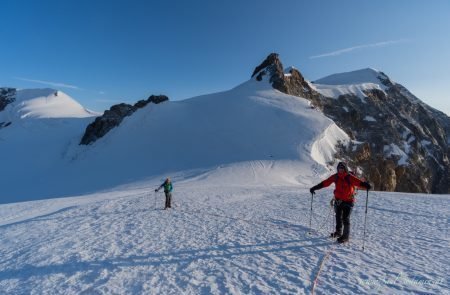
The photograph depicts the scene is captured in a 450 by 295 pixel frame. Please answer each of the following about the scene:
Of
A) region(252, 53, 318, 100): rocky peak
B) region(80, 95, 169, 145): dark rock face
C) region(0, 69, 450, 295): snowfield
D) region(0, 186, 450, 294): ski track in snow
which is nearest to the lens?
region(0, 186, 450, 294): ski track in snow

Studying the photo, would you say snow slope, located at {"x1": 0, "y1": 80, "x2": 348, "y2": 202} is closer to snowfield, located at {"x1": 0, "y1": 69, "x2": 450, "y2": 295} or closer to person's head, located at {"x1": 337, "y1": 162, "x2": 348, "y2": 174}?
snowfield, located at {"x1": 0, "y1": 69, "x2": 450, "y2": 295}

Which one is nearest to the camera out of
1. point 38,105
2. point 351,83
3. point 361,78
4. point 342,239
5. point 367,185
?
point 367,185

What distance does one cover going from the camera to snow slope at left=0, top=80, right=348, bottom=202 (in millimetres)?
35125

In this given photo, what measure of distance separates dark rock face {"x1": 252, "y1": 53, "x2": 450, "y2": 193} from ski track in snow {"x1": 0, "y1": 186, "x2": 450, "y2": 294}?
3235cm

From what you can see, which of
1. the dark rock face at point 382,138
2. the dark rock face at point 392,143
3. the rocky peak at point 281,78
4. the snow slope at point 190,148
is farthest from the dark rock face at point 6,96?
the dark rock face at point 392,143

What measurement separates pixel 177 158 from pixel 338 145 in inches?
917

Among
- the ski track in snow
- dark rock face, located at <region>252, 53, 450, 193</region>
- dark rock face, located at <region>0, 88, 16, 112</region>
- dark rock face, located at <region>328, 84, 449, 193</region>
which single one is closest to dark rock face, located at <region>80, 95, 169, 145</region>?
dark rock face, located at <region>252, 53, 450, 193</region>

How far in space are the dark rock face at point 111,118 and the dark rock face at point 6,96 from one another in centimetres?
5352

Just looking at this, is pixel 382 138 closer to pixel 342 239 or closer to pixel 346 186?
pixel 346 186

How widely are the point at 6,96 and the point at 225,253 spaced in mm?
111069

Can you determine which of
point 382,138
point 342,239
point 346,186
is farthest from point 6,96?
point 342,239

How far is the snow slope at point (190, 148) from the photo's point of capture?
35.1 metres

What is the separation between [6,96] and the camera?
9450cm

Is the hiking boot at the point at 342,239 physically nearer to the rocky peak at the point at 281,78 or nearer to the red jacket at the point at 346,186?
the red jacket at the point at 346,186
